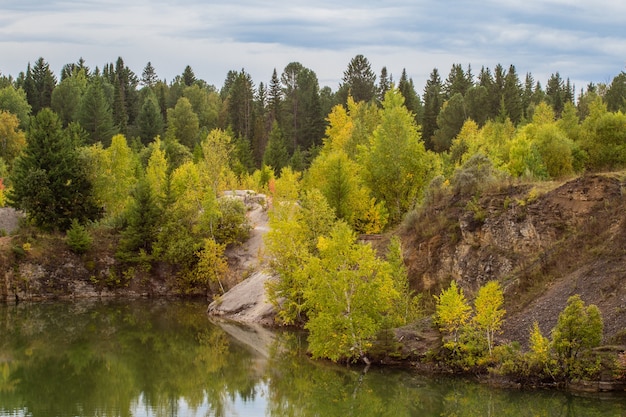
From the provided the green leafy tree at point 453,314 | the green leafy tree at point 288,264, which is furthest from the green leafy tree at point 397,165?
the green leafy tree at point 453,314

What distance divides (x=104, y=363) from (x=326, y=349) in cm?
1258

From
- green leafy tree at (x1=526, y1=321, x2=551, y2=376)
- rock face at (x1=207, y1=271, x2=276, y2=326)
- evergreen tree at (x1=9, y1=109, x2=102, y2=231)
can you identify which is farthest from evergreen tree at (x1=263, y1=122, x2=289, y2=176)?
green leafy tree at (x1=526, y1=321, x2=551, y2=376)

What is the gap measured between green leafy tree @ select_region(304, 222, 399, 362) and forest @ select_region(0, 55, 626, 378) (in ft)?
0.21

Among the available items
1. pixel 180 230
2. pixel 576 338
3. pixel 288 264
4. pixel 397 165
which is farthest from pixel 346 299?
pixel 180 230

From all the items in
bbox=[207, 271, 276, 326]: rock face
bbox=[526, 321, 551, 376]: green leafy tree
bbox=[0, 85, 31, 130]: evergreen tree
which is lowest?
bbox=[207, 271, 276, 326]: rock face

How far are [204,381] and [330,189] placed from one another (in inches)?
909

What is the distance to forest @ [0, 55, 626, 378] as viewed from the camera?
34.1 meters

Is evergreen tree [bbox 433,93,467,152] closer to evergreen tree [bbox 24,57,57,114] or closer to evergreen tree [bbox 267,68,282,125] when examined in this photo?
evergreen tree [bbox 267,68,282,125]

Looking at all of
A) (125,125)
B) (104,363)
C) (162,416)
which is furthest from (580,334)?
(125,125)

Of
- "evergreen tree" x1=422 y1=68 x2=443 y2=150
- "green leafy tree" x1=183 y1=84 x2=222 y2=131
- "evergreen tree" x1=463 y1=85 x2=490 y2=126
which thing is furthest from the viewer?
"green leafy tree" x1=183 y1=84 x2=222 y2=131

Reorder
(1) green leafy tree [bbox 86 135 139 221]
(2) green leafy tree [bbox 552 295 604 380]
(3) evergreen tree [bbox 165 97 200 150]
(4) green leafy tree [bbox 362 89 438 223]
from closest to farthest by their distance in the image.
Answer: (2) green leafy tree [bbox 552 295 604 380] < (4) green leafy tree [bbox 362 89 438 223] < (1) green leafy tree [bbox 86 135 139 221] < (3) evergreen tree [bbox 165 97 200 150]

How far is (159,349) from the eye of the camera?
43094mm

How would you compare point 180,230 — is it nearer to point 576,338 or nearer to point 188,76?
point 576,338

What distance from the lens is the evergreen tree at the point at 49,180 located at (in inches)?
2391
